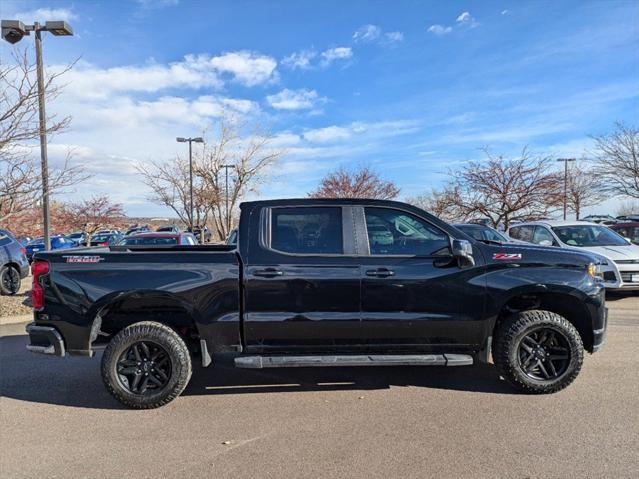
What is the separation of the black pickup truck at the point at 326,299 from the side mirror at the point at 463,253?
0.02 metres

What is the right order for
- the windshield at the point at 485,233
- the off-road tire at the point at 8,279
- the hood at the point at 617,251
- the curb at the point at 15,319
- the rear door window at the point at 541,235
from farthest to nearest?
the windshield at the point at 485,233
the rear door window at the point at 541,235
the off-road tire at the point at 8,279
the hood at the point at 617,251
the curb at the point at 15,319

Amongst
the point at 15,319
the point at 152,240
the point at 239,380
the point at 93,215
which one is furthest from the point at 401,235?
the point at 93,215

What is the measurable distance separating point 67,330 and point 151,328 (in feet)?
2.55

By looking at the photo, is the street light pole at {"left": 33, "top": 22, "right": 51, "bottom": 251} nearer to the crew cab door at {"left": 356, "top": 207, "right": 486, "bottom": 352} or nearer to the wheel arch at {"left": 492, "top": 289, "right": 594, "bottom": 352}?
the crew cab door at {"left": 356, "top": 207, "right": 486, "bottom": 352}

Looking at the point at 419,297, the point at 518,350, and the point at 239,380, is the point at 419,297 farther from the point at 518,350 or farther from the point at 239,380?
the point at 239,380

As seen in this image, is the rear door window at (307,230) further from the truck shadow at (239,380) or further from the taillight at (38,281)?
the taillight at (38,281)

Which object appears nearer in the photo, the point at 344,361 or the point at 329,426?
the point at 329,426

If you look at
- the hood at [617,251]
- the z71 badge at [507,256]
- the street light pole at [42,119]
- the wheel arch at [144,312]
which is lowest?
the wheel arch at [144,312]

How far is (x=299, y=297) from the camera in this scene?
4172 mm

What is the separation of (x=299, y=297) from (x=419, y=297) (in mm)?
1132

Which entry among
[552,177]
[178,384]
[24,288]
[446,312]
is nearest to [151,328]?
[178,384]

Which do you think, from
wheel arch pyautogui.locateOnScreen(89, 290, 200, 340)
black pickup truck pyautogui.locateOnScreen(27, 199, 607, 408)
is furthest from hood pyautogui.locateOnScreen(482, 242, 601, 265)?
wheel arch pyautogui.locateOnScreen(89, 290, 200, 340)

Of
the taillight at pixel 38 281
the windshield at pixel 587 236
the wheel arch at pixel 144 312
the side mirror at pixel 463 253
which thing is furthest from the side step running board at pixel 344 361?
the windshield at pixel 587 236

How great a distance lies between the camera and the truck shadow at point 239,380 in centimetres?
452
